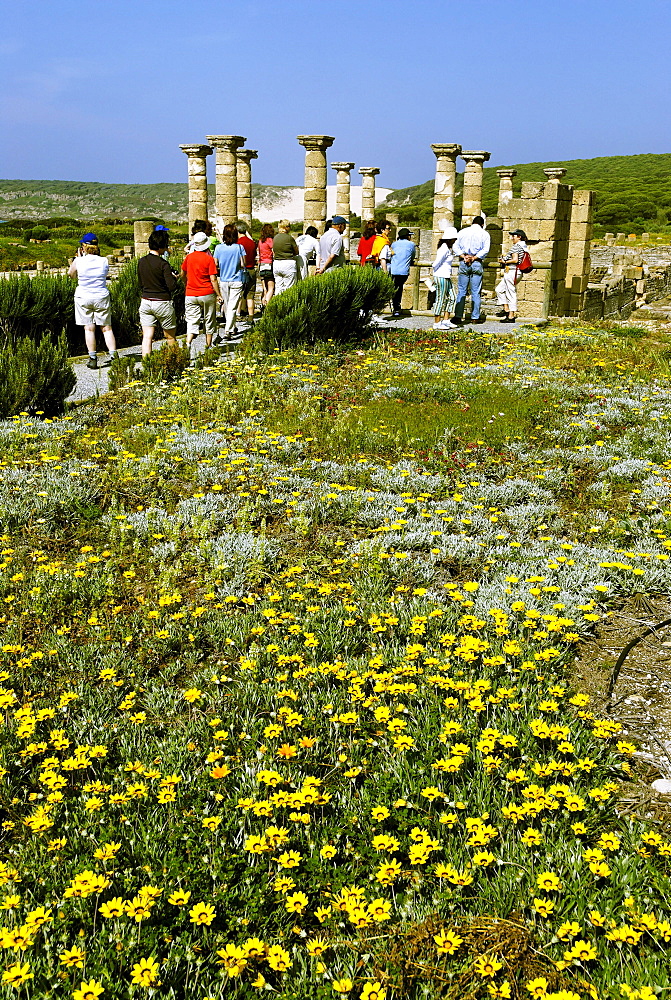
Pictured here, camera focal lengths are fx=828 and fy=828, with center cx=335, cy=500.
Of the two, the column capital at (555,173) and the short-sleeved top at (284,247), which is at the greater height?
the column capital at (555,173)

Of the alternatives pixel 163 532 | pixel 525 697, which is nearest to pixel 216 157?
pixel 163 532

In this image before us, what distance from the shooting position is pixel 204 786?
137 inches

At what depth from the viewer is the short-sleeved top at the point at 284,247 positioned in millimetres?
14445

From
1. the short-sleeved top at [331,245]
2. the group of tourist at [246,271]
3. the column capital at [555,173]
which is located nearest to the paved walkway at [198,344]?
the group of tourist at [246,271]

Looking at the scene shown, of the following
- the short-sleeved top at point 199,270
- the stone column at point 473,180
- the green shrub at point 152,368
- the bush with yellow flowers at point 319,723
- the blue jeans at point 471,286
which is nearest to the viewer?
the bush with yellow flowers at point 319,723

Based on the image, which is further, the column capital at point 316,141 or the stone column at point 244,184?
→ the stone column at point 244,184

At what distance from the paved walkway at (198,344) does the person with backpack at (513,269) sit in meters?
0.38

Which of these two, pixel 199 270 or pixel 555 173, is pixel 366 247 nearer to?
pixel 555 173

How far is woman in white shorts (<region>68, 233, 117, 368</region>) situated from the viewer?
11.6 meters

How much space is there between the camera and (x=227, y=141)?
896 inches

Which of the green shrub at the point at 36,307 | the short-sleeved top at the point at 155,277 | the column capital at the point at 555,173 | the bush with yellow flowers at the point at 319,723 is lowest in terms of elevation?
the bush with yellow flowers at the point at 319,723

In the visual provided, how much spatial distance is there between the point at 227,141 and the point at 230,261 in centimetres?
1090

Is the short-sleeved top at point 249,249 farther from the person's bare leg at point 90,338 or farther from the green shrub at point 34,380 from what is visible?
the green shrub at point 34,380

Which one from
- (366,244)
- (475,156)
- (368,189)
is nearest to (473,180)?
(475,156)
